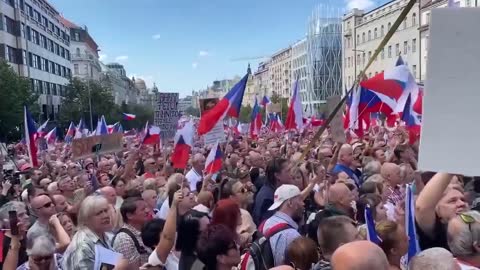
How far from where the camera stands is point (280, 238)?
4.02 metres

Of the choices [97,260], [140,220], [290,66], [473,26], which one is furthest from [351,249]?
[290,66]

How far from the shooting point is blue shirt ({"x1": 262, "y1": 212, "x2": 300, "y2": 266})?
12.8 feet

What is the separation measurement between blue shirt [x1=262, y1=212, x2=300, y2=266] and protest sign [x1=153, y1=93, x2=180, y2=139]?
21.4 feet

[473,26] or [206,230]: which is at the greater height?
[473,26]

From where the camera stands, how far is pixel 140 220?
4.55m

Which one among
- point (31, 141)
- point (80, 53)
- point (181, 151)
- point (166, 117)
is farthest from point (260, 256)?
point (80, 53)

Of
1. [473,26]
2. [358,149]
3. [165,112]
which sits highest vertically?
[473,26]

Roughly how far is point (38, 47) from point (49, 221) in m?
60.2

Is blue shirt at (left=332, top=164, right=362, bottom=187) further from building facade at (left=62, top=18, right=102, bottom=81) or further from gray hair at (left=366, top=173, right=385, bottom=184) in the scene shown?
building facade at (left=62, top=18, right=102, bottom=81)

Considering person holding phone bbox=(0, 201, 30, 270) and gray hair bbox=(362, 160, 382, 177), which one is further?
gray hair bbox=(362, 160, 382, 177)

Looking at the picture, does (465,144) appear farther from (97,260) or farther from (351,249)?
(97,260)

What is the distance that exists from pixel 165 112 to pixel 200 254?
24.0 ft

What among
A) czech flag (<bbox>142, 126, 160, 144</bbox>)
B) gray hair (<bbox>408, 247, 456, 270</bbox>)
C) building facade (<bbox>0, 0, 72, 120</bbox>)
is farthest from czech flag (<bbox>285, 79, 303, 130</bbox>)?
building facade (<bbox>0, 0, 72, 120</bbox>)

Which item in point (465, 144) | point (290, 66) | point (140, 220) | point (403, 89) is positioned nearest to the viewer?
point (465, 144)
